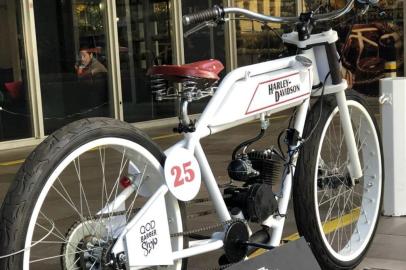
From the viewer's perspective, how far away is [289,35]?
3.81 m

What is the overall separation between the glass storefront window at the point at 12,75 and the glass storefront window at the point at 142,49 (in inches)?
82.0

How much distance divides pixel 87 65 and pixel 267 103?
28.4 feet

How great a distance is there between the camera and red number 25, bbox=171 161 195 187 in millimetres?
2912

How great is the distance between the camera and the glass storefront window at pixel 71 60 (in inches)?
434

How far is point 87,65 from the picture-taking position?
11.6m

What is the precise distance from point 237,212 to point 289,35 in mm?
1125

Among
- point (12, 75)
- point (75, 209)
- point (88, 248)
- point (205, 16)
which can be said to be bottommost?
point (88, 248)

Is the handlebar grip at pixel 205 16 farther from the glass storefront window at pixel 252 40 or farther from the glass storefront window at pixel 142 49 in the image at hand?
the glass storefront window at pixel 252 40

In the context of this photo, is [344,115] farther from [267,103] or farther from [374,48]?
[374,48]

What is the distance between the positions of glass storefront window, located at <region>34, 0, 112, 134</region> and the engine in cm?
806

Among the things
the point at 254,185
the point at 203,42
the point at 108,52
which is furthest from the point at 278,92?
the point at 203,42

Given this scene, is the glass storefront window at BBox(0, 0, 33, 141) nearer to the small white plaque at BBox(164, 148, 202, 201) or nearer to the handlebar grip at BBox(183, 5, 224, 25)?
the handlebar grip at BBox(183, 5, 224, 25)

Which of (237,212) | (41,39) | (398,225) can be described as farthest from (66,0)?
(237,212)

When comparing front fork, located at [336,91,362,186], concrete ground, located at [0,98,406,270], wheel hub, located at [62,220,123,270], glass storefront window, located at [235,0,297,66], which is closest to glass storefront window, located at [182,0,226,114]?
glass storefront window, located at [235,0,297,66]
